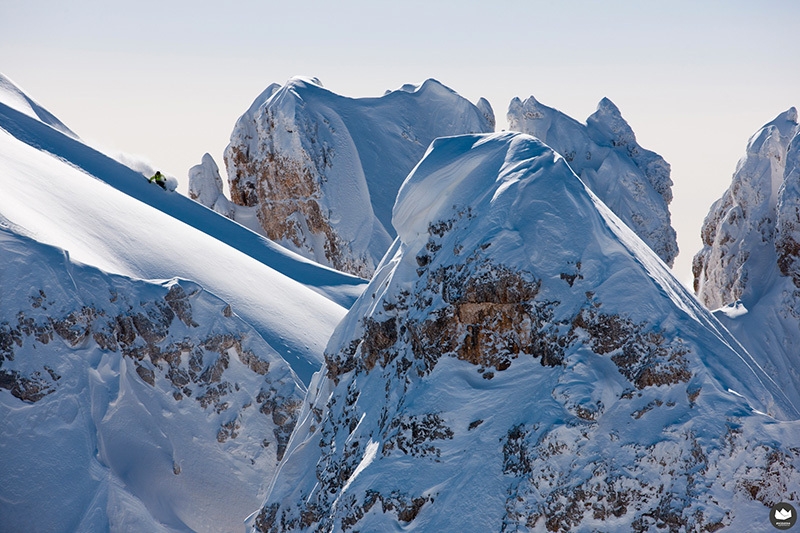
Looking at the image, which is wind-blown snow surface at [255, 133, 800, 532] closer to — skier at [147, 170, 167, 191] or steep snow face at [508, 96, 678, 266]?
skier at [147, 170, 167, 191]

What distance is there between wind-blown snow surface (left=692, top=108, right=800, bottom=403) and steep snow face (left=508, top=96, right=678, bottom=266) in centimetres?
849

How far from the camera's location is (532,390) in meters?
11.3

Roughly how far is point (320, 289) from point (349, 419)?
16139 mm

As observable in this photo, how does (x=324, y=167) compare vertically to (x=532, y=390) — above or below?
above

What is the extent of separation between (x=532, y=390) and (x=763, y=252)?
80.9ft

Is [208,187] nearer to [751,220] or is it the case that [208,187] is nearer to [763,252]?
[751,220]

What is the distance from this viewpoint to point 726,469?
33.4 ft

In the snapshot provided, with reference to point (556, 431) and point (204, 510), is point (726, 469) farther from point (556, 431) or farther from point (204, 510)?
point (204, 510)

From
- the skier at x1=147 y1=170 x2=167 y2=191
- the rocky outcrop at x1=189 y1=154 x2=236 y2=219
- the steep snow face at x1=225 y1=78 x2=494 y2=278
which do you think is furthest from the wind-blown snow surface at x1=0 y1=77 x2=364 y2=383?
the rocky outcrop at x1=189 y1=154 x2=236 y2=219

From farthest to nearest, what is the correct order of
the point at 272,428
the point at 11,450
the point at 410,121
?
the point at 410,121 < the point at 272,428 < the point at 11,450

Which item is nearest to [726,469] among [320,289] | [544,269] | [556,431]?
[556,431]

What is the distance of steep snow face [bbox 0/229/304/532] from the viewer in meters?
17.4

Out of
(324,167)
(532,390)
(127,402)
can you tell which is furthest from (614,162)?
(532,390)

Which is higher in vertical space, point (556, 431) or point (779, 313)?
point (779, 313)
